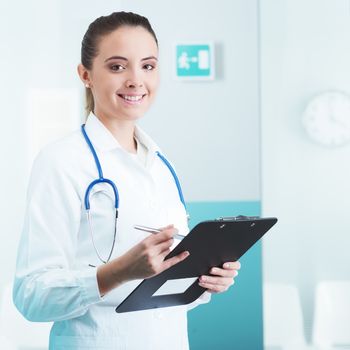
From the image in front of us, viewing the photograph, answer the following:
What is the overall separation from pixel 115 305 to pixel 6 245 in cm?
151

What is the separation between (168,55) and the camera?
284 centimetres

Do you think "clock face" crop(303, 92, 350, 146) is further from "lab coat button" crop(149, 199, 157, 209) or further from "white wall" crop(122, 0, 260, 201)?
"lab coat button" crop(149, 199, 157, 209)

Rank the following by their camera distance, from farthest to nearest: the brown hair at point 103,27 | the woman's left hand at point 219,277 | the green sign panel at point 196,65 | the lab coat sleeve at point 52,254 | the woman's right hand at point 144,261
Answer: the green sign panel at point 196,65 < the brown hair at point 103,27 < the woman's left hand at point 219,277 < the lab coat sleeve at point 52,254 < the woman's right hand at point 144,261

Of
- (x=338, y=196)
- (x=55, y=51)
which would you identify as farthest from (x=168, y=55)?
(x=338, y=196)

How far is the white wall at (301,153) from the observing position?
9.34 ft

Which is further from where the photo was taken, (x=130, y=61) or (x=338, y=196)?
(x=338, y=196)

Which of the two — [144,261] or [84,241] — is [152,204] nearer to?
[84,241]

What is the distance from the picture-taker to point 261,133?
9.39 feet

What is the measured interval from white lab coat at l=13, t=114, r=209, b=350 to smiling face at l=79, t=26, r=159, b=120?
6cm

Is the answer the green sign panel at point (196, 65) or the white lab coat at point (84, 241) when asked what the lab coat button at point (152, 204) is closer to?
the white lab coat at point (84, 241)

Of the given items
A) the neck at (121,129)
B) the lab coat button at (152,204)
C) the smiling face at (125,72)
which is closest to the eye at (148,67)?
the smiling face at (125,72)

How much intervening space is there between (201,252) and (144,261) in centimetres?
15

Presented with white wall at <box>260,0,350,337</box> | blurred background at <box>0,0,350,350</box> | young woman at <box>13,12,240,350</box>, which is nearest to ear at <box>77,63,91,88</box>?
young woman at <box>13,12,240,350</box>

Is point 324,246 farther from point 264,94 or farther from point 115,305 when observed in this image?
Result: point 115,305
